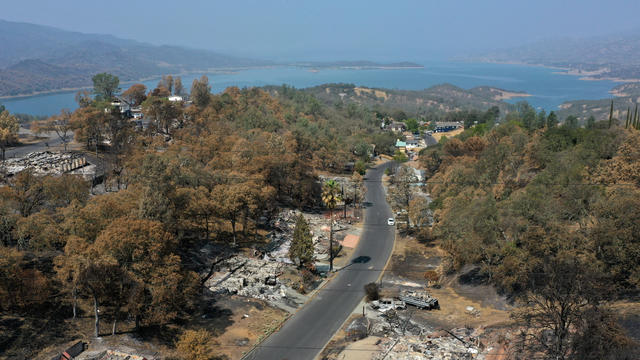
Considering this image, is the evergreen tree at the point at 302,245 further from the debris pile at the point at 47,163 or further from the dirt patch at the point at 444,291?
the debris pile at the point at 47,163

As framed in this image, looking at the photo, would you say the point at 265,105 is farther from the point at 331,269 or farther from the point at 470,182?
the point at 331,269

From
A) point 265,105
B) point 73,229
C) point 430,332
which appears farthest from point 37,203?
point 265,105

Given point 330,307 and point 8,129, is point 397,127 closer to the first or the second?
point 8,129

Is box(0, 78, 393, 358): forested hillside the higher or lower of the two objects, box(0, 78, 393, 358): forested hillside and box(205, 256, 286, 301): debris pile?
the higher

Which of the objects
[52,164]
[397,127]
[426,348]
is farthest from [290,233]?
[397,127]

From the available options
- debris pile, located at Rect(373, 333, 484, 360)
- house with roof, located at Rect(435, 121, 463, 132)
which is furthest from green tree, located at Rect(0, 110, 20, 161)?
house with roof, located at Rect(435, 121, 463, 132)

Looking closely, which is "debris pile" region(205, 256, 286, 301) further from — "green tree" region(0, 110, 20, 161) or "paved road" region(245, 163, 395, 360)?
"green tree" region(0, 110, 20, 161)

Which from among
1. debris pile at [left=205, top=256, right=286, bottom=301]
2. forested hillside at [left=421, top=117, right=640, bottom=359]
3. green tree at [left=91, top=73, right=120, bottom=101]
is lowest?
debris pile at [left=205, top=256, right=286, bottom=301]
